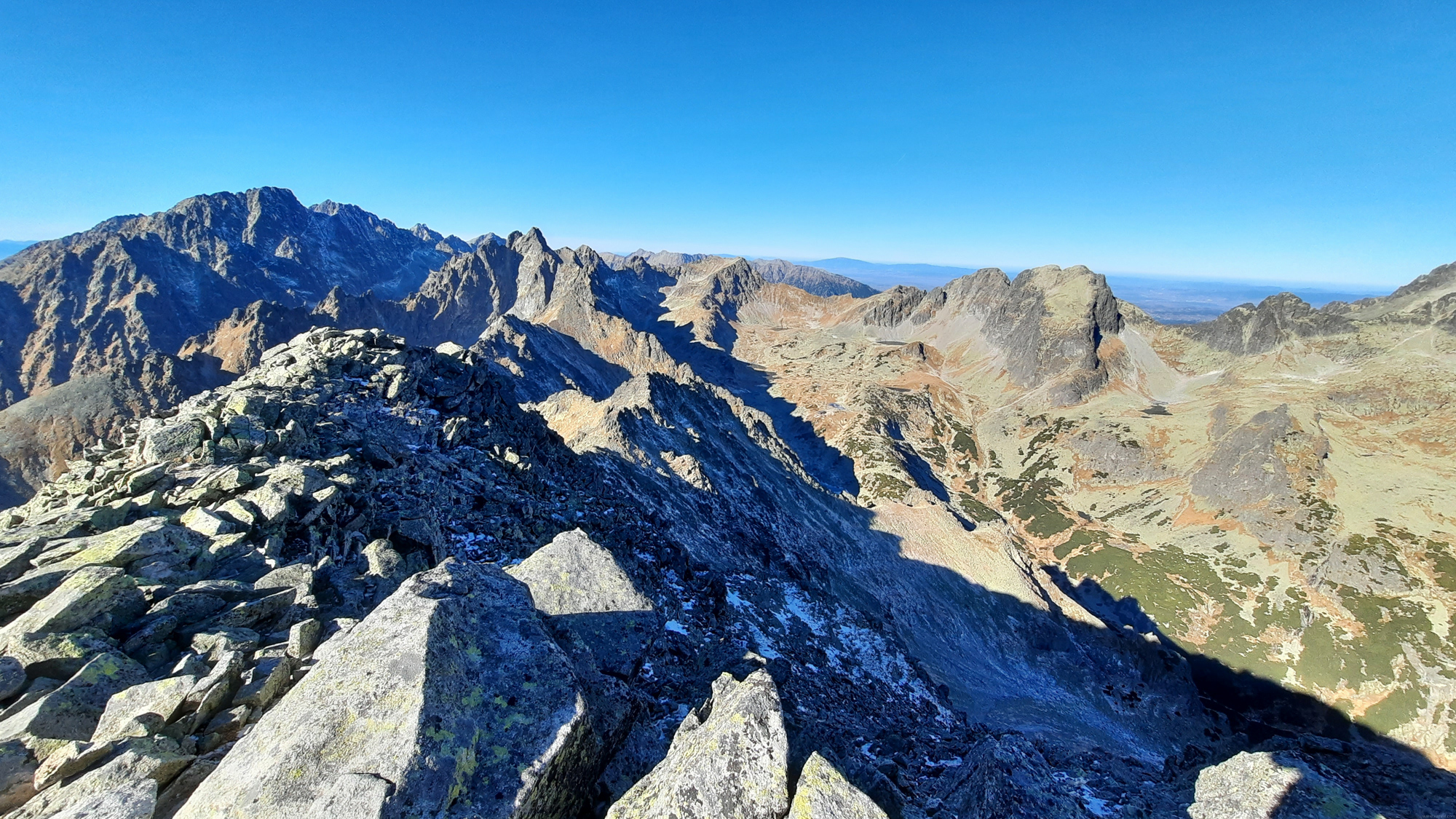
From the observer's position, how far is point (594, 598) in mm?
14531

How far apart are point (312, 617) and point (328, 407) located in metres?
22.4

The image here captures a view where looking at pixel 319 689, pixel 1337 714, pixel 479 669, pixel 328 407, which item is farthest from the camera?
pixel 1337 714

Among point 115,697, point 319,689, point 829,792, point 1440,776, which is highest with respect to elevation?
point 319,689

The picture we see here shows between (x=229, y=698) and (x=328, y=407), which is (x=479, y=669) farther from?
(x=328, y=407)

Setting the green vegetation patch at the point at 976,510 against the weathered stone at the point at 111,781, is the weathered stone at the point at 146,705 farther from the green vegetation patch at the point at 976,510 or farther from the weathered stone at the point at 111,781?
the green vegetation patch at the point at 976,510

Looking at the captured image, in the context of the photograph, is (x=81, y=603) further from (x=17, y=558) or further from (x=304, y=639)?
(x=304, y=639)

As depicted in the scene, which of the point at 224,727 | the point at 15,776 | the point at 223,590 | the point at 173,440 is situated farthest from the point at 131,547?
the point at 173,440

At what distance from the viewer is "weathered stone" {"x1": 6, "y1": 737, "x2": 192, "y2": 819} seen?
7.01 metres

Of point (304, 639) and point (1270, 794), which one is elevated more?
point (304, 639)

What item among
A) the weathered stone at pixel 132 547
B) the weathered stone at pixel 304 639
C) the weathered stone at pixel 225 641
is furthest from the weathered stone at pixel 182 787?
the weathered stone at pixel 132 547

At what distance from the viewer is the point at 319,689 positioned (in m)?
7.80

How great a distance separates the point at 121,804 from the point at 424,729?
3.48 meters

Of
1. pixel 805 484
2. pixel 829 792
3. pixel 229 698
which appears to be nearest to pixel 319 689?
pixel 229 698

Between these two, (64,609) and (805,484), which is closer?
(64,609)
